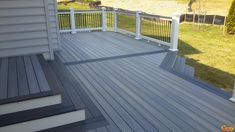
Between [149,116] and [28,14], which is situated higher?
[28,14]

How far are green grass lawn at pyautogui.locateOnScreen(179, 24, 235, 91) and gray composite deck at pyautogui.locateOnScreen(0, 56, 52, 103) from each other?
15.0ft

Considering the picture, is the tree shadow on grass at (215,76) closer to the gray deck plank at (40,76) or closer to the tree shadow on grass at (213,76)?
the tree shadow on grass at (213,76)

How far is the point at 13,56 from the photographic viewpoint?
4.77 meters

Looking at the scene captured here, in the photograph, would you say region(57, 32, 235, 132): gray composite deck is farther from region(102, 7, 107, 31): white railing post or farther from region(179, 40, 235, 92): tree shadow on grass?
region(102, 7, 107, 31): white railing post

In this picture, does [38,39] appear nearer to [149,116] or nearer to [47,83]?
[47,83]

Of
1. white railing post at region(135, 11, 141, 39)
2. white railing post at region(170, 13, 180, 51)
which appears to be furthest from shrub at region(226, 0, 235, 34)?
white railing post at region(170, 13, 180, 51)

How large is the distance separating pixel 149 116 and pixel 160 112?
0.66 feet

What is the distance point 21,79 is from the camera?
3520 mm

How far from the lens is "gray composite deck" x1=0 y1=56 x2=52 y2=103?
120 inches

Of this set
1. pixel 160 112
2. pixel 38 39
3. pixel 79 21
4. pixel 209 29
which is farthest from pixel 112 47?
pixel 209 29

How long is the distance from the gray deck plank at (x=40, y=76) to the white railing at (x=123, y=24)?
3731 millimetres

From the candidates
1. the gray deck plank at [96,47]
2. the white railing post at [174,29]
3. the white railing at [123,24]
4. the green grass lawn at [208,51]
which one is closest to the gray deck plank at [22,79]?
the gray deck plank at [96,47]

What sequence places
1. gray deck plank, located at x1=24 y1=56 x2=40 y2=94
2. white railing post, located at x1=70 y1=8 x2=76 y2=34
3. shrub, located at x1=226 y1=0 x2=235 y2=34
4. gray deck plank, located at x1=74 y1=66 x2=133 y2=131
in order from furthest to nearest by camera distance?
shrub, located at x1=226 y1=0 x2=235 y2=34 < white railing post, located at x1=70 y1=8 x2=76 y2=34 < gray deck plank, located at x1=24 y1=56 x2=40 y2=94 < gray deck plank, located at x1=74 y1=66 x2=133 y2=131

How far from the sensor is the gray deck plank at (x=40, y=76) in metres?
3.23
